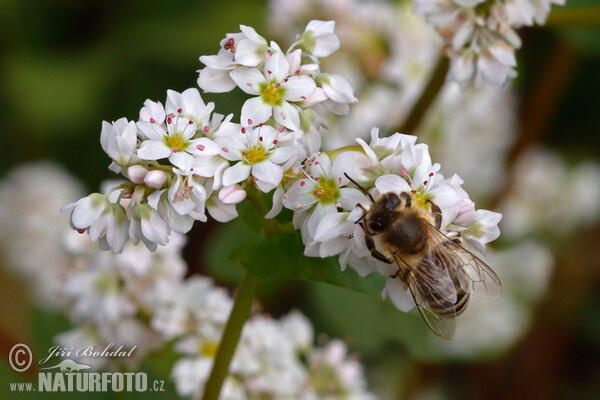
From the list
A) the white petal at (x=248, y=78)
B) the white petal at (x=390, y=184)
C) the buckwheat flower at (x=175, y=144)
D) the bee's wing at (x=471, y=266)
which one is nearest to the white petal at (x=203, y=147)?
the buckwheat flower at (x=175, y=144)

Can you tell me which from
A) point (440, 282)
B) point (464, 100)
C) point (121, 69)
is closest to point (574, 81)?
point (464, 100)

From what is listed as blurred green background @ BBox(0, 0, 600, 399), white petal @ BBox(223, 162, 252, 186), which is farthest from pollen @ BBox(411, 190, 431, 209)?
blurred green background @ BBox(0, 0, 600, 399)

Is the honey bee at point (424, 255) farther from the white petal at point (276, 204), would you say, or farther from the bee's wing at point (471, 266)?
the white petal at point (276, 204)

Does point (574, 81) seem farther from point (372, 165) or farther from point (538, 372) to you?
point (372, 165)

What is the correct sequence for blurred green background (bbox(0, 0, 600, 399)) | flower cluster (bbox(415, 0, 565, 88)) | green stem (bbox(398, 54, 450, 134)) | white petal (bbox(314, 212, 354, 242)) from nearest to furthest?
white petal (bbox(314, 212, 354, 242)), flower cluster (bbox(415, 0, 565, 88)), green stem (bbox(398, 54, 450, 134)), blurred green background (bbox(0, 0, 600, 399))

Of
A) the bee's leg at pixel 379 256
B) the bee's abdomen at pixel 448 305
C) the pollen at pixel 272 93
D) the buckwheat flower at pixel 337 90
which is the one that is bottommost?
the bee's abdomen at pixel 448 305

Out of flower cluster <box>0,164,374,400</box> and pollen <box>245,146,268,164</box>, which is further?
flower cluster <box>0,164,374,400</box>

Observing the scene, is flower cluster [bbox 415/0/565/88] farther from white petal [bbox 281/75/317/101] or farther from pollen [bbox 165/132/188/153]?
pollen [bbox 165/132/188/153]
